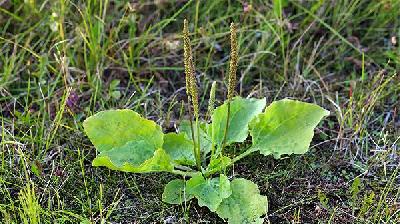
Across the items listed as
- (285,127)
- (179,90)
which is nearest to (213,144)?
(285,127)

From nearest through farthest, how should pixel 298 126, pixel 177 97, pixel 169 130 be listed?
pixel 298 126 < pixel 169 130 < pixel 177 97

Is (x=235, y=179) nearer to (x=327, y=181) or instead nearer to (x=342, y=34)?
(x=327, y=181)

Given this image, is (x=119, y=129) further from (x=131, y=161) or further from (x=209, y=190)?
(x=209, y=190)

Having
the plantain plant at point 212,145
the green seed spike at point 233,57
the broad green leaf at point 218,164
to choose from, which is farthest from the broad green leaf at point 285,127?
the green seed spike at point 233,57

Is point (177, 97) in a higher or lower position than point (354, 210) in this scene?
higher

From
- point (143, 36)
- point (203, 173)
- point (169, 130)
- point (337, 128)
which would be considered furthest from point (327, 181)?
point (143, 36)

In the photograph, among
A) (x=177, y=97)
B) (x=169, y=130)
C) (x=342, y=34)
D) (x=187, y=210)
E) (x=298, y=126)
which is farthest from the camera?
(x=342, y=34)

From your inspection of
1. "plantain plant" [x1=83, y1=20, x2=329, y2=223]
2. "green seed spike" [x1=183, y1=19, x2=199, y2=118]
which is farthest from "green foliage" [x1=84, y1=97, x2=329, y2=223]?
"green seed spike" [x1=183, y1=19, x2=199, y2=118]
